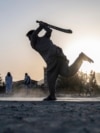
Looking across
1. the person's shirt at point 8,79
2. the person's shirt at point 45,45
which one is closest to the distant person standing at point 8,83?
the person's shirt at point 8,79

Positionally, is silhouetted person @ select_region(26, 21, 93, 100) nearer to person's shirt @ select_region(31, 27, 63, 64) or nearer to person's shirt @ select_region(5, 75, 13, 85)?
person's shirt @ select_region(31, 27, 63, 64)

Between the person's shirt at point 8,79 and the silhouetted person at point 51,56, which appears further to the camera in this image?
the person's shirt at point 8,79

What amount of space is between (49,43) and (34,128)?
356 inches

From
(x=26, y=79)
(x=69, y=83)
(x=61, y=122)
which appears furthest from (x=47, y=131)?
(x=69, y=83)

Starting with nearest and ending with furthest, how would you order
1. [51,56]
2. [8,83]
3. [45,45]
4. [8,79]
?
[45,45]
[51,56]
[8,83]
[8,79]

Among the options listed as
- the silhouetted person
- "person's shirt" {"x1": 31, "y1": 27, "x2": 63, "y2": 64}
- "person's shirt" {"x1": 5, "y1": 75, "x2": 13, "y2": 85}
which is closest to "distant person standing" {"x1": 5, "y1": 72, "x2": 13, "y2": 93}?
"person's shirt" {"x1": 5, "y1": 75, "x2": 13, "y2": 85}

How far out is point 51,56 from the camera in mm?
14375

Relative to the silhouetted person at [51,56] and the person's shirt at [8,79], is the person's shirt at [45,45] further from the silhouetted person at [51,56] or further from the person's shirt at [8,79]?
the person's shirt at [8,79]

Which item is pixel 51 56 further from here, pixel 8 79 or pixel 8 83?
pixel 8 79

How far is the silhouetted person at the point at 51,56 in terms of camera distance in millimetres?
14250

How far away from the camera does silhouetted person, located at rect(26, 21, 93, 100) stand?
1425 cm

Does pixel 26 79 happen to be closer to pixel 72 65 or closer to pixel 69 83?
pixel 72 65

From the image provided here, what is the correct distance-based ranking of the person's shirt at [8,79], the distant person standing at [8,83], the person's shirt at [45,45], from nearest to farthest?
1. the person's shirt at [45,45]
2. the distant person standing at [8,83]
3. the person's shirt at [8,79]

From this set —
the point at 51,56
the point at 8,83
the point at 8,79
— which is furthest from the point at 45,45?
the point at 8,79
